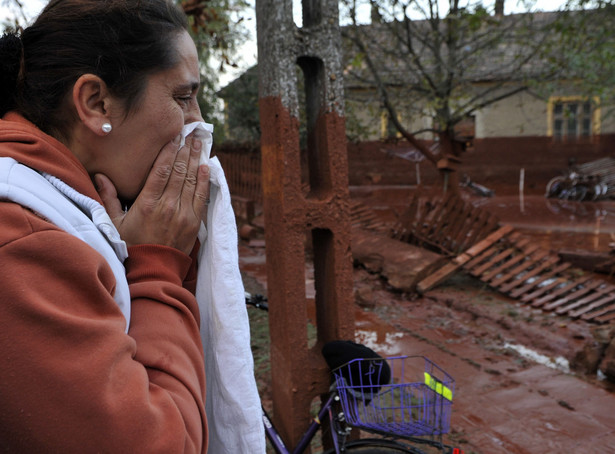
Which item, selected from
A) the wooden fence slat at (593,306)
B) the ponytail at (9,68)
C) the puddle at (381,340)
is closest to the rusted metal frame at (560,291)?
the wooden fence slat at (593,306)

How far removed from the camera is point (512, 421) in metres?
3.50

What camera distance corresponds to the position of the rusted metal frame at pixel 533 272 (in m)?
6.73

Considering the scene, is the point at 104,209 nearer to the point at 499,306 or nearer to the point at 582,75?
the point at 499,306

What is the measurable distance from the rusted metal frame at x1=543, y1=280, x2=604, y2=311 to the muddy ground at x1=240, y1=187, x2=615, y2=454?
236 mm

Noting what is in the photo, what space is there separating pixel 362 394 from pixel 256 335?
298cm

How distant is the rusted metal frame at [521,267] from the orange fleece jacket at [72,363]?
6.66 meters

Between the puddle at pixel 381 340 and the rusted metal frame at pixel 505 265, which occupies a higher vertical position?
the rusted metal frame at pixel 505 265

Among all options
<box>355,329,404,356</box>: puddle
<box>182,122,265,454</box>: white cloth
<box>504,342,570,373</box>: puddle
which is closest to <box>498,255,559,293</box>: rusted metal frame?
<box>504,342,570,373</box>: puddle

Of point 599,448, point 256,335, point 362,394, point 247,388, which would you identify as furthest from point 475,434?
point 247,388

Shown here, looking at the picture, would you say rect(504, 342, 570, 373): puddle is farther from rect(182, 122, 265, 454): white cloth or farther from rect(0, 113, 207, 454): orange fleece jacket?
rect(0, 113, 207, 454): orange fleece jacket

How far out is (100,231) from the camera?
0.91 metres

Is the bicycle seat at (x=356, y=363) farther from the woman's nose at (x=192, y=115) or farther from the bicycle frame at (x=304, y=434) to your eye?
the woman's nose at (x=192, y=115)

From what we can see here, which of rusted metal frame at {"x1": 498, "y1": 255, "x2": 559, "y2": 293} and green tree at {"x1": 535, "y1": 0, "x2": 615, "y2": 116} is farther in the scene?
green tree at {"x1": 535, "y1": 0, "x2": 615, "y2": 116}

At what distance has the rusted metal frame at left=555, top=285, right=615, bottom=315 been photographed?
5.93 m
